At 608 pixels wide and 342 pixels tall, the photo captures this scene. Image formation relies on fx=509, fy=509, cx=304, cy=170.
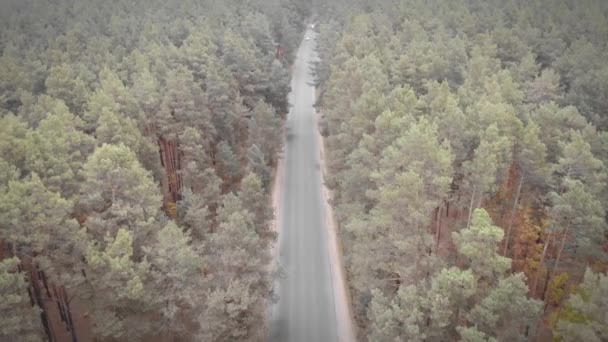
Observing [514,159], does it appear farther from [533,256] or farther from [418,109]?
[418,109]

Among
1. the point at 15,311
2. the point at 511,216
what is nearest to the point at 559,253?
the point at 511,216

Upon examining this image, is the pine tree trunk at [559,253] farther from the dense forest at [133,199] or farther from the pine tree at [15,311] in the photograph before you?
the pine tree at [15,311]

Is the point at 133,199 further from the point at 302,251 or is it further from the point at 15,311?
the point at 302,251

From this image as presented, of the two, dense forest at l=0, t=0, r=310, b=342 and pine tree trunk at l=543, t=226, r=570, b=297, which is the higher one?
dense forest at l=0, t=0, r=310, b=342

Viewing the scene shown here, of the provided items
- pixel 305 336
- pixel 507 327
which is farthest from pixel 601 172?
pixel 305 336

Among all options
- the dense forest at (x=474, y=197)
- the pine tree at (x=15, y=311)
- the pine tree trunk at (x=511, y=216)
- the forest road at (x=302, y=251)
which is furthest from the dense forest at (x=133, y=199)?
the pine tree trunk at (x=511, y=216)

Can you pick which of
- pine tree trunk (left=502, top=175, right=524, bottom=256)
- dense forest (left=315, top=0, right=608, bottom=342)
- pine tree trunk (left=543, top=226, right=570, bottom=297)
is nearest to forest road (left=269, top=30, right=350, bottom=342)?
dense forest (left=315, top=0, right=608, bottom=342)

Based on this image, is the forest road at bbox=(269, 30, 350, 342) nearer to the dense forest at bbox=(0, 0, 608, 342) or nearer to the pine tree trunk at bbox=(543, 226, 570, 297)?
the dense forest at bbox=(0, 0, 608, 342)
